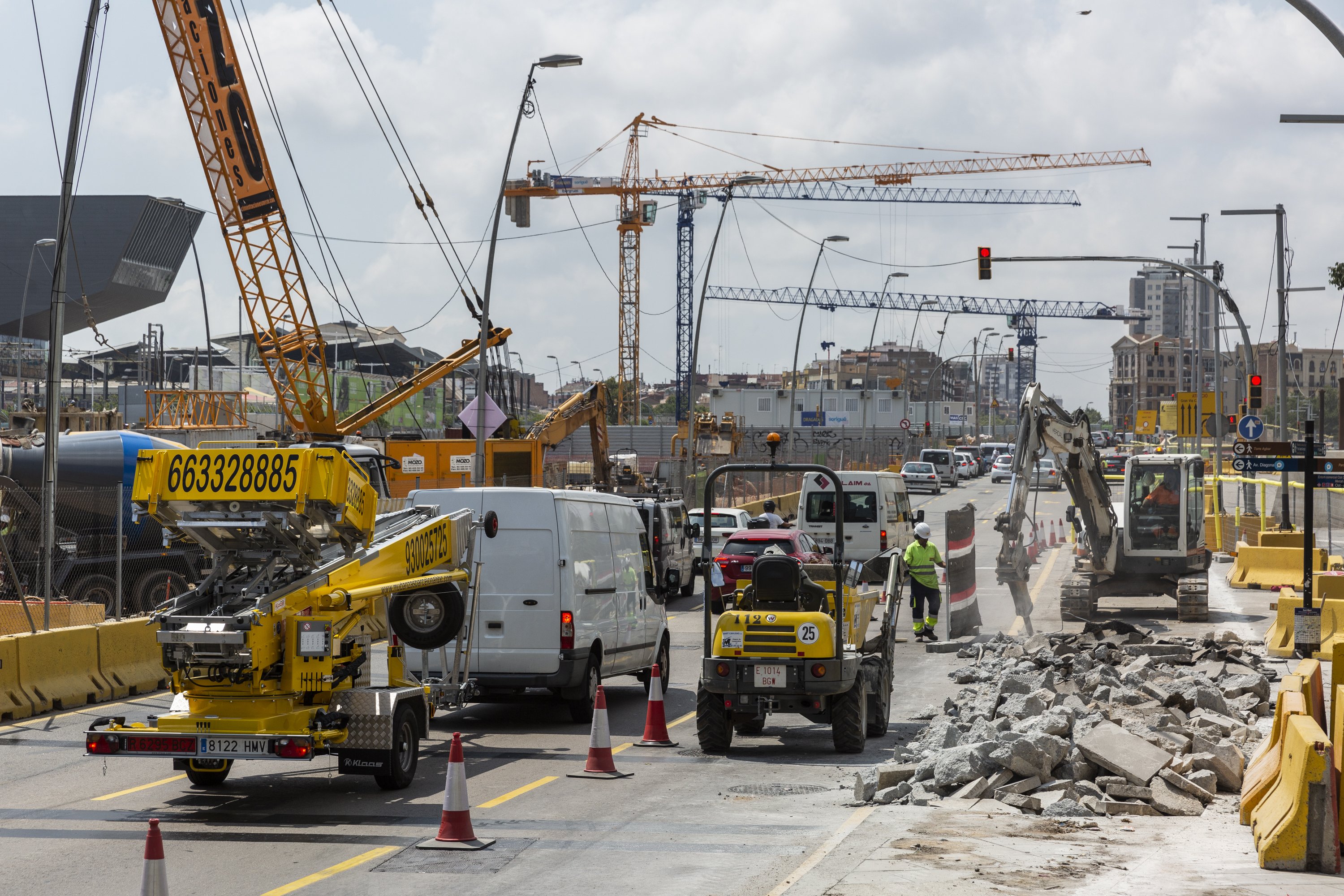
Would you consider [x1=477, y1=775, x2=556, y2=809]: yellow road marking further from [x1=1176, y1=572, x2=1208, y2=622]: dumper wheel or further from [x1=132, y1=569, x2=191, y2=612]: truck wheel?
[x1=1176, y1=572, x2=1208, y2=622]: dumper wheel

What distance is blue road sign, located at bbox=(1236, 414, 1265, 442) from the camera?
2583cm

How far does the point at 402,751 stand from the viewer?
35.9 feet

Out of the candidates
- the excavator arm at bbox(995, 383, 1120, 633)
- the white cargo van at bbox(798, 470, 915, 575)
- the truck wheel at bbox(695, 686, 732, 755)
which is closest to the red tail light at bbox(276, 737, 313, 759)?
the truck wheel at bbox(695, 686, 732, 755)

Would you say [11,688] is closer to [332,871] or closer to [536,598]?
[536,598]

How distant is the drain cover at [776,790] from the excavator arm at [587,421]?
29639 mm

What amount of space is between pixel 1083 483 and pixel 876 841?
1699 cm

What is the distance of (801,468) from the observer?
12.2 metres

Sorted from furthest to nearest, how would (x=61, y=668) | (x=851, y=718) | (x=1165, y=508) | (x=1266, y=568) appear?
1. (x=1266, y=568)
2. (x=1165, y=508)
3. (x=61, y=668)
4. (x=851, y=718)

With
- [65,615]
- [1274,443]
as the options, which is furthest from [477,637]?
[1274,443]

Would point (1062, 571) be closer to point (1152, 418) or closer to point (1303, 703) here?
point (1303, 703)

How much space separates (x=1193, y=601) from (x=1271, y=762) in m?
15.8

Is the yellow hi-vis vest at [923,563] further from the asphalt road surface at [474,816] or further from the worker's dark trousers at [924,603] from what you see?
the asphalt road surface at [474,816]

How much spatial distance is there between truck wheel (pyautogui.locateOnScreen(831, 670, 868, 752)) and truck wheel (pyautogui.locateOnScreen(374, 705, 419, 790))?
3.91 m

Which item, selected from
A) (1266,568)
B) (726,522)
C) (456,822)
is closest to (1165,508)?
(1266,568)
